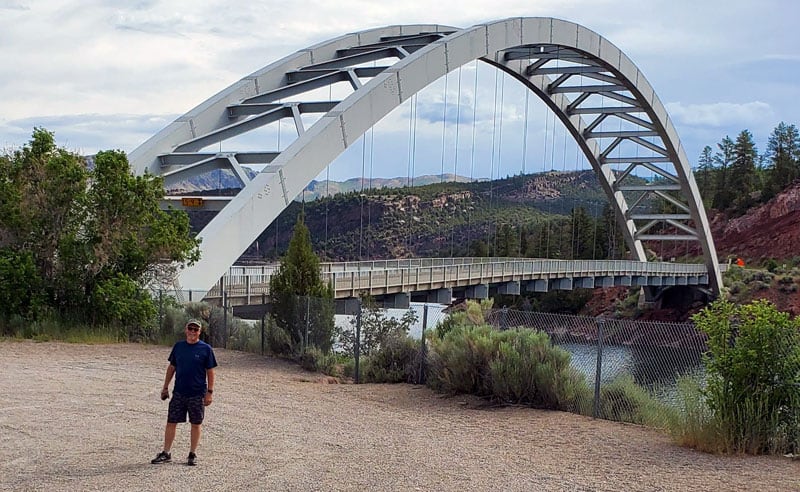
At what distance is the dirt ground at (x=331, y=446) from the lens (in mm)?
9156

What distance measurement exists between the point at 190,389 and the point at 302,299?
10.4 meters

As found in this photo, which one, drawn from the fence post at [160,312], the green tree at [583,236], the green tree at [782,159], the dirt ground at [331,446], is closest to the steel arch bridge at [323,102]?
the fence post at [160,312]

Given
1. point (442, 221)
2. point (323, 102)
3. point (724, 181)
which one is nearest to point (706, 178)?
point (724, 181)

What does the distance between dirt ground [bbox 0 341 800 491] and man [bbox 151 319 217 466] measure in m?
0.25

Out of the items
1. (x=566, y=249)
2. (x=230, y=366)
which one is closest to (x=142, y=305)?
(x=230, y=366)

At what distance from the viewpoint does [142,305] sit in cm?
2192

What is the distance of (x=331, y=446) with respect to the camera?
35.7 ft

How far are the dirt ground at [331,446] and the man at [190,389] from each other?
0.25 metres

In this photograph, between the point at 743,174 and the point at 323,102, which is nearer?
the point at 323,102

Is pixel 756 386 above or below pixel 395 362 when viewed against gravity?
above

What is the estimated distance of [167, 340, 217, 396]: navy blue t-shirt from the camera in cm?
963

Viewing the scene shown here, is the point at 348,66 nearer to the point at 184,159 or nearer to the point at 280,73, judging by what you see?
the point at 280,73

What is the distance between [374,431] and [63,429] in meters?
3.56

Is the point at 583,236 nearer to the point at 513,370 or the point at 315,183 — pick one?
the point at 315,183
